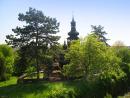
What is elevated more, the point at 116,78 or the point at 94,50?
the point at 94,50

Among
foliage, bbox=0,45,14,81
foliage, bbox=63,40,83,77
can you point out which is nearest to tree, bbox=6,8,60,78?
foliage, bbox=63,40,83,77

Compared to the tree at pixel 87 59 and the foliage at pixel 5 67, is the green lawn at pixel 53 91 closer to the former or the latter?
the tree at pixel 87 59

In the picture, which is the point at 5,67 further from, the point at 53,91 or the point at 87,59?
the point at 53,91

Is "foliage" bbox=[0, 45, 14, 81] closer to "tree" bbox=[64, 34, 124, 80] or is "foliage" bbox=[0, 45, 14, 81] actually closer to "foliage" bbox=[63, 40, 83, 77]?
"tree" bbox=[64, 34, 124, 80]

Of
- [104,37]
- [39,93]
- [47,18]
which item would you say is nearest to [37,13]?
[47,18]

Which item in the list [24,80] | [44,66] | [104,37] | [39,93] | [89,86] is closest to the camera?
[39,93]

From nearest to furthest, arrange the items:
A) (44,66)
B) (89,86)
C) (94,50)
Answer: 1. (89,86)
2. (94,50)
3. (44,66)

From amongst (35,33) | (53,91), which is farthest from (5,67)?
(53,91)

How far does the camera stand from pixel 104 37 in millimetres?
79500

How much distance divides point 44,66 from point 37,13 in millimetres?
9308

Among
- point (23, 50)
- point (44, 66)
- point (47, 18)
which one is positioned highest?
point (47, 18)

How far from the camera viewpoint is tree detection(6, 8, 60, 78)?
43.5 metres

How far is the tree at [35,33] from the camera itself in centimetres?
4353

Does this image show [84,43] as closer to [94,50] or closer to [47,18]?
[94,50]
